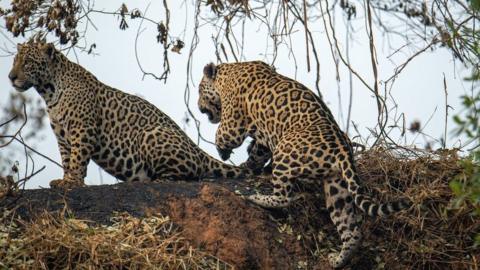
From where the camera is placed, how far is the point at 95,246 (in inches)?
305

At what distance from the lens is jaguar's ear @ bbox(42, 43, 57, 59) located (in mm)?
11109

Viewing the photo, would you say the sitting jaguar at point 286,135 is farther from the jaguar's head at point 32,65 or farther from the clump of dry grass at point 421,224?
the jaguar's head at point 32,65

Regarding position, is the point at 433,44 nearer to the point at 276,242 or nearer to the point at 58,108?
the point at 276,242

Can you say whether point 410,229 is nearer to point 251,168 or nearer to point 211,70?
point 251,168

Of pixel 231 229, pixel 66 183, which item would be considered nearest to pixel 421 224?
pixel 231 229

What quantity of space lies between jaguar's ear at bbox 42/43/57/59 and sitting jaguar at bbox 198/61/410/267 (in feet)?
6.32

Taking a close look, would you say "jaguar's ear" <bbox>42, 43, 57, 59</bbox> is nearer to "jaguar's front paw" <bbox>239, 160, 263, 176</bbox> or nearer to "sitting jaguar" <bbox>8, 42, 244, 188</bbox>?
"sitting jaguar" <bbox>8, 42, 244, 188</bbox>

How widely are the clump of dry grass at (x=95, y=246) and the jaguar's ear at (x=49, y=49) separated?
3.22 metres

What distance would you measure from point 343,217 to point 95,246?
7.84 feet

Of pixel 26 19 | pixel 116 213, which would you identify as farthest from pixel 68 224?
pixel 26 19

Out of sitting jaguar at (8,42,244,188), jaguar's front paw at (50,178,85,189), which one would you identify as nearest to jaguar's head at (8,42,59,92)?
sitting jaguar at (8,42,244,188)

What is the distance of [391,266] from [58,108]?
4385mm

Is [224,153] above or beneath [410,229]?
above

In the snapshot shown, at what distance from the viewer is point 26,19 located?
35.1 feet
